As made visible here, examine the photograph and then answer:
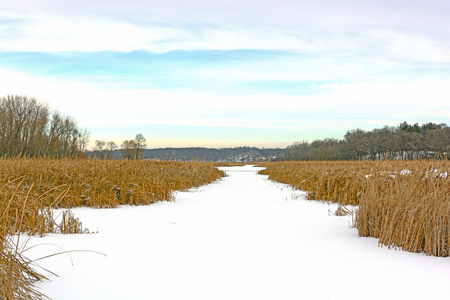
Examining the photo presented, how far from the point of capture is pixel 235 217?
596 centimetres

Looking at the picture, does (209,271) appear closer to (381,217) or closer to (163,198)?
(381,217)

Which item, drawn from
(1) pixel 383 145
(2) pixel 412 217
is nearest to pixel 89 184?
(2) pixel 412 217

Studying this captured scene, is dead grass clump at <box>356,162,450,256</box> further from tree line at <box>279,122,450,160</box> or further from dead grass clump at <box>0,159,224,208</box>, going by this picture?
tree line at <box>279,122,450,160</box>

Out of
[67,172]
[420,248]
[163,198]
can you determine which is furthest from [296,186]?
[420,248]

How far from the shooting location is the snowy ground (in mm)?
2557

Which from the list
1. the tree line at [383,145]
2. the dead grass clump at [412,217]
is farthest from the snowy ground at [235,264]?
the tree line at [383,145]

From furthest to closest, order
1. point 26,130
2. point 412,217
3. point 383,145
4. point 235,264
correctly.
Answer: point 383,145 < point 26,130 < point 412,217 < point 235,264

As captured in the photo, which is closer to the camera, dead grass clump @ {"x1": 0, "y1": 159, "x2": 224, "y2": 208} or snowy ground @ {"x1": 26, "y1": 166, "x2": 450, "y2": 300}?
snowy ground @ {"x1": 26, "y1": 166, "x2": 450, "y2": 300}

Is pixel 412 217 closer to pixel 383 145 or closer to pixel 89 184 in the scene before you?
pixel 89 184

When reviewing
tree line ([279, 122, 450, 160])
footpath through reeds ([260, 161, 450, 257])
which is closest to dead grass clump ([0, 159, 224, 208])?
footpath through reeds ([260, 161, 450, 257])

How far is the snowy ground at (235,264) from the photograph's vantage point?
2557 millimetres

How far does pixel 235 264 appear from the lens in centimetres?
→ 319

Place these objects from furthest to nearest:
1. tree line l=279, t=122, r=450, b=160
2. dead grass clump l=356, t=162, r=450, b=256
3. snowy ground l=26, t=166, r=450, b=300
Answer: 1. tree line l=279, t=122, r=450, b=160
2. dead grass clump l=356, t=162, r=450, b=256
3. snowy ground l=26, t=166, r=450, b=300

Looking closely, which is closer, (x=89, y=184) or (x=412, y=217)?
(x=412, y=217)
